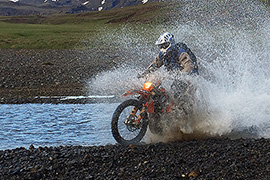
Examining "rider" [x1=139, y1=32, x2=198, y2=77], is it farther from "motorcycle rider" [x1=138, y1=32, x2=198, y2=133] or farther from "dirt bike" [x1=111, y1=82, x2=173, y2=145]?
"dirt bike" [x1=111, y1=82, x2=173, y2=145]

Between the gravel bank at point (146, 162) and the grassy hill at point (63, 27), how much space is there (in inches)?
1349

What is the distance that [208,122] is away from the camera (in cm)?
978

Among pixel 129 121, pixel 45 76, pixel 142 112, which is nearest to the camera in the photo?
pixel 129 121

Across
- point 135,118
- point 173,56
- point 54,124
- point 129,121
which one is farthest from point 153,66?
point 54,124

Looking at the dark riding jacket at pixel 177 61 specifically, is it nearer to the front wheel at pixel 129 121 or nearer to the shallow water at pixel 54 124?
Answer: the front wheel at pixel 129 121

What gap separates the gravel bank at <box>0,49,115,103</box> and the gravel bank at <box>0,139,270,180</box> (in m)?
7.40

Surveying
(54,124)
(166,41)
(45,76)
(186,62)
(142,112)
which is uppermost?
(45,76)

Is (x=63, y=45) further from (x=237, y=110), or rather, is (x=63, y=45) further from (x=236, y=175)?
(x=236, y=175)

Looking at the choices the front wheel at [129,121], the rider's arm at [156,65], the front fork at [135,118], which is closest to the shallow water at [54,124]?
the front wheel at [129,121]

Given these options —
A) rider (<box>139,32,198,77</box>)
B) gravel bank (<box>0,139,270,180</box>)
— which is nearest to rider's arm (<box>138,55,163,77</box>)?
rider (<box>139,32,198,77</box>)

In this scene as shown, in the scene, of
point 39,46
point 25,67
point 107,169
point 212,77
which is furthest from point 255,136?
point 39,46

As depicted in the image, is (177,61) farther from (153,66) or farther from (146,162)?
(146,162)

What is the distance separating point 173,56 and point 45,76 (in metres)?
13.3

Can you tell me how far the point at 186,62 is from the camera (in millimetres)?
9641
